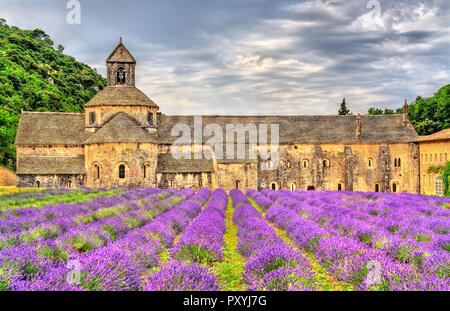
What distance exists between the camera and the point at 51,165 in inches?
1339

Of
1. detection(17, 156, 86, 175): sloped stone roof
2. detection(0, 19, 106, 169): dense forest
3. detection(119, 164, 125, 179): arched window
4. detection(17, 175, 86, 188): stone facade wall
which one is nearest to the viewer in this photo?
detection(119, 164, 125, 179): arched window

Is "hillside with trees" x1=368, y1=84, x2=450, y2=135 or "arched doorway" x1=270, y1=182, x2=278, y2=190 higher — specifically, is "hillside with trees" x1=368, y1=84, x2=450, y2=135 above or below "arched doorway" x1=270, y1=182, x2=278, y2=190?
above

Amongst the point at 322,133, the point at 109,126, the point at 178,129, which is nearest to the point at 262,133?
the point at 322,133

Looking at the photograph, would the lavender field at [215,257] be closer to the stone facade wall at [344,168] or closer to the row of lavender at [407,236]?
the row of lavender at [407,236]

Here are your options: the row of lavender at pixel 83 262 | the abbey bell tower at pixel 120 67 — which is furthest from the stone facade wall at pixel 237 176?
the row of lavender at pixel 83 262

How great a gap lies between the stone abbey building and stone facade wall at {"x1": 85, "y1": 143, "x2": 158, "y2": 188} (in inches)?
3.5

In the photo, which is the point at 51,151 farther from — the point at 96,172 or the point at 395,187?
the point at 395,187

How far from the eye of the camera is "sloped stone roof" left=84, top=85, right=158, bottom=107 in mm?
36562

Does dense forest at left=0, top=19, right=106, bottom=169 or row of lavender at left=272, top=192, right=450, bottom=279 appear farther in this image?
dense forest at left=0, top=19, right=106, bottom=169

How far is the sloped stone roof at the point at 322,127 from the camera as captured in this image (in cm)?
3909

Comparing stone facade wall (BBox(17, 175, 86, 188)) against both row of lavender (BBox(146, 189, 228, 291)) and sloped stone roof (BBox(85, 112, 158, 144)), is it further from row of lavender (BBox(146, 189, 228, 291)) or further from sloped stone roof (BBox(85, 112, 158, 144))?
row of lavender (BBox(146, 189, 228, 291))

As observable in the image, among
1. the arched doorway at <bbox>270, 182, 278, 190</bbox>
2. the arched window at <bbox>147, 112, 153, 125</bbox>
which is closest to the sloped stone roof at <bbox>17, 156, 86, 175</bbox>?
the arched window at <bbox>147, 112, 153, 125</bbox>

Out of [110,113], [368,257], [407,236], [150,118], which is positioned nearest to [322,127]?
[150,118]
